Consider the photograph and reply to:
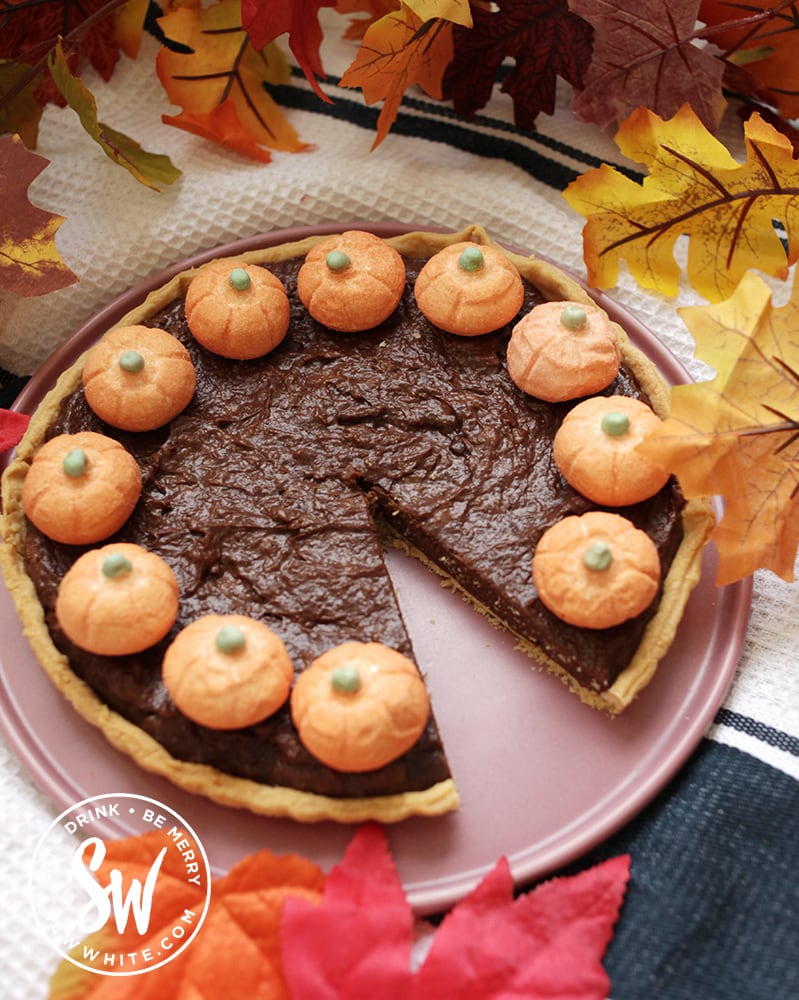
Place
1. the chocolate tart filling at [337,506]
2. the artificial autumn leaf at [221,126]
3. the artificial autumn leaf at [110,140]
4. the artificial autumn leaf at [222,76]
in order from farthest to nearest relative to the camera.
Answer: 1. the artificial autumn leaf at [221,126]
2. the artificial autumn leaf at [222,76]
3. the artificial autumn leaf at [110,140]
4. the chocolate tart filling at [337,506]

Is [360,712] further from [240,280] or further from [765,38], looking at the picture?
[765,38]

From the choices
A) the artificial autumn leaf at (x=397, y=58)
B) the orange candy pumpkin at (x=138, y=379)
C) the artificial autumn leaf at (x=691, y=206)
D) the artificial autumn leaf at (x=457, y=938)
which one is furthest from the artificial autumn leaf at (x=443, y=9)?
the artificial autumn leaf at (x=457, y=938)

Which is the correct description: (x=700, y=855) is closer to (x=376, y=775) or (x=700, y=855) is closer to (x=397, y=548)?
(x=376, y=775)

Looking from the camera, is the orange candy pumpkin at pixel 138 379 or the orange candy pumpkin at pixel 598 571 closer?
the orange candy pumpkin at pixel 598 571

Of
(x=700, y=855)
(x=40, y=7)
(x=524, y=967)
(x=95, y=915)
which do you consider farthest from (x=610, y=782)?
(x=40, y=7)

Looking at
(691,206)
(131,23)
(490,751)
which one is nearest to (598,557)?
(490,751)

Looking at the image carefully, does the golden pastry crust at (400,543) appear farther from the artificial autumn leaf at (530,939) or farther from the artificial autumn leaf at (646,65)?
the artificial autumn leaf at (646,65)

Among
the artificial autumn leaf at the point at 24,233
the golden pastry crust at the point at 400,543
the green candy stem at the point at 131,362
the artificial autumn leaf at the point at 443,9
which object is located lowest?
the golden pastry crust at the point at 400,543

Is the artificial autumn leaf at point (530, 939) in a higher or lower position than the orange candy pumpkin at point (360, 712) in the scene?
lower
